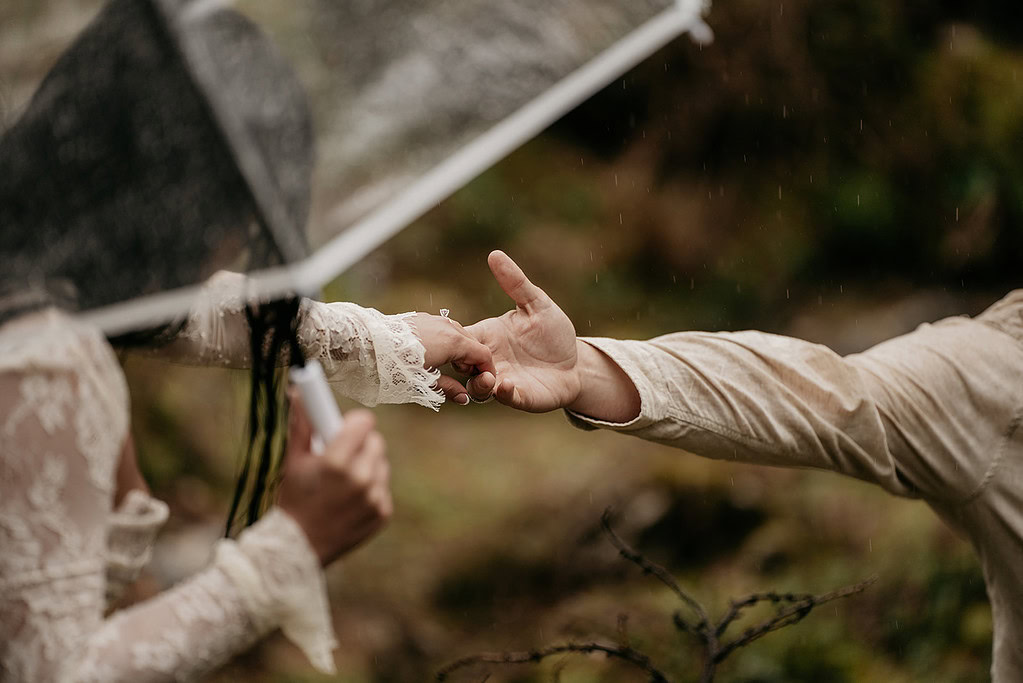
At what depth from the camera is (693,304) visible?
3609 mm

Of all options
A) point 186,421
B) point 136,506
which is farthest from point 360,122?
point 186,421

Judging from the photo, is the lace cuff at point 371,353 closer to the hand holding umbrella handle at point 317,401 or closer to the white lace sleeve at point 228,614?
the hand holding umbrella handle at point 317,401

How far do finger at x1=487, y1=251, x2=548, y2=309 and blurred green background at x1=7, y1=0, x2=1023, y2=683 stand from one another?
153 cm

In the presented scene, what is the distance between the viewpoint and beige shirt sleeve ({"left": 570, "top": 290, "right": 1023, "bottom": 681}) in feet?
3.91

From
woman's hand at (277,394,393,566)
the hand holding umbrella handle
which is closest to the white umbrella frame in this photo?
the hand holding umbrella handle

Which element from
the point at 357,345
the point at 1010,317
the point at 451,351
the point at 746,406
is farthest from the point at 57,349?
the point at 1010,317

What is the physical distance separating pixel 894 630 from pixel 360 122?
213 cm

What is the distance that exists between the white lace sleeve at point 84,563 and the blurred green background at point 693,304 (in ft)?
4.92

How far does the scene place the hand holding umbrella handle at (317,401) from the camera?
1126 mm

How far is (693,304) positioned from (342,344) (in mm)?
2627

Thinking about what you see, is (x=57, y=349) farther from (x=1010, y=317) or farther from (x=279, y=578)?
(x=1010, y=317)

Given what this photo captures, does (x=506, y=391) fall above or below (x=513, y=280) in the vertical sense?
below

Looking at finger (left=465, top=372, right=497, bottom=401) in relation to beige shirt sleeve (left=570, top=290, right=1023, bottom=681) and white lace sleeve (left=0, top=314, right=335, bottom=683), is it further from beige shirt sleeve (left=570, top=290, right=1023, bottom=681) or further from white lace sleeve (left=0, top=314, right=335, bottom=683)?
white lace sleeve (left=0, top=314, right=335, bottom=683)

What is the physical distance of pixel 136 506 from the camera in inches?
58.8
